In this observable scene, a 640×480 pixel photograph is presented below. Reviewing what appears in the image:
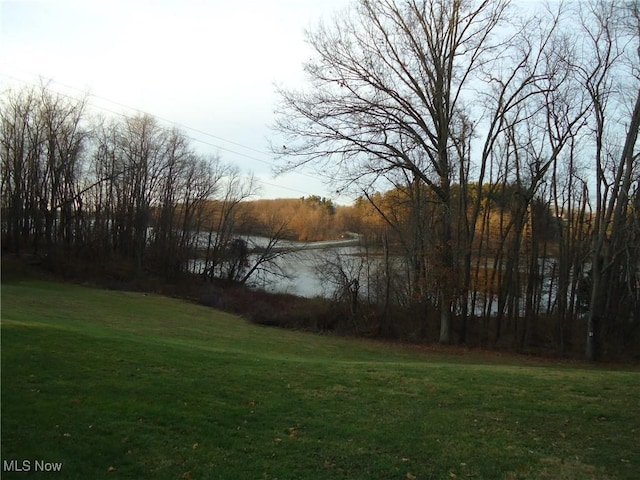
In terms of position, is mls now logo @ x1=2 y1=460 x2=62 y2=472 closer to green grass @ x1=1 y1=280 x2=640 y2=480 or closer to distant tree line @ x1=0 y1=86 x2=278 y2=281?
green grass @ x1=1 y1=280 x2=640 y2=480

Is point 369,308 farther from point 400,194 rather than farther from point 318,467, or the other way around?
point 318,467

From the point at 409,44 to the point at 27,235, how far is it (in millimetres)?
35957

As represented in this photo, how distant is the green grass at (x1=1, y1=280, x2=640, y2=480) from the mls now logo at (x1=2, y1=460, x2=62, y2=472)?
35 mm

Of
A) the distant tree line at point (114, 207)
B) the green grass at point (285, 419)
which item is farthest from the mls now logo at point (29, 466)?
the distant tree line at point (114, 207)

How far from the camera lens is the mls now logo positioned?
4587mm

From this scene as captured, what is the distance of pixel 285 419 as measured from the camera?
262 inches

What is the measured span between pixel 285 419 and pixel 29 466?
3002 millimetres

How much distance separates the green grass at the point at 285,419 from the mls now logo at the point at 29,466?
0.11ft

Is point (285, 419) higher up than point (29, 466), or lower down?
higher up

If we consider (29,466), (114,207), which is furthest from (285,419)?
(114,207)

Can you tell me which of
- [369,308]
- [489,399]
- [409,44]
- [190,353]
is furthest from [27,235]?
[489,399]

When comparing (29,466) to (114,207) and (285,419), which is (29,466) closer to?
(285,419)

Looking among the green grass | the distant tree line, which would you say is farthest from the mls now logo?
the distant tree line

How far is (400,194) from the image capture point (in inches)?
1185
